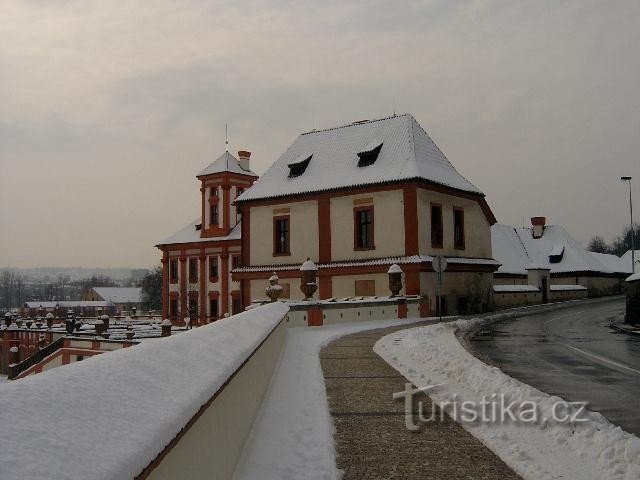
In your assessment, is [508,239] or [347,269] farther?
[508,239]

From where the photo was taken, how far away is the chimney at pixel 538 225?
60.0 meters

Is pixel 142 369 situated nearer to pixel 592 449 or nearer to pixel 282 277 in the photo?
pixel 592 449

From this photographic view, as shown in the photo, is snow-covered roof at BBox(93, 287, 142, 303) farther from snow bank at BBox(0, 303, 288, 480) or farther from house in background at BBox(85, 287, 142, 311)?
snow bank at BBox(0, 303, 288, 480)

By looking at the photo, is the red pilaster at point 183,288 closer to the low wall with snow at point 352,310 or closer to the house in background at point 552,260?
the house in background at point 552,260

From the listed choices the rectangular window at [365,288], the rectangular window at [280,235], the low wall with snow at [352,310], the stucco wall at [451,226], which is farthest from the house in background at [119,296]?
the low wall with snow at [352,310]

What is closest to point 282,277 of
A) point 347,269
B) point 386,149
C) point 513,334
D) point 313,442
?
point 347,269

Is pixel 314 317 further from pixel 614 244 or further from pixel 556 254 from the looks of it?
pixel 614 244

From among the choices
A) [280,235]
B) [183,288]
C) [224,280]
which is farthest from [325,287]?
[183,288]

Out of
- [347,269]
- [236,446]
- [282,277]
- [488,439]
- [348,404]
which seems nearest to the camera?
[236,446]

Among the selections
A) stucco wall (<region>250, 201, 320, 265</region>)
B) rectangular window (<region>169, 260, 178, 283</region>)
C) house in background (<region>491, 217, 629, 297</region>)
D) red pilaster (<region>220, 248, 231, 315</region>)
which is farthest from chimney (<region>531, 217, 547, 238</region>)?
rectangular window (<region>169, 260, 178, 283</region>)

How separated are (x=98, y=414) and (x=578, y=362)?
484 inches

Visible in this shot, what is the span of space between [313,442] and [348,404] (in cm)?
197

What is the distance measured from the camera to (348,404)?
8.40 m

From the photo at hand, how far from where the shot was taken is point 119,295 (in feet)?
468
